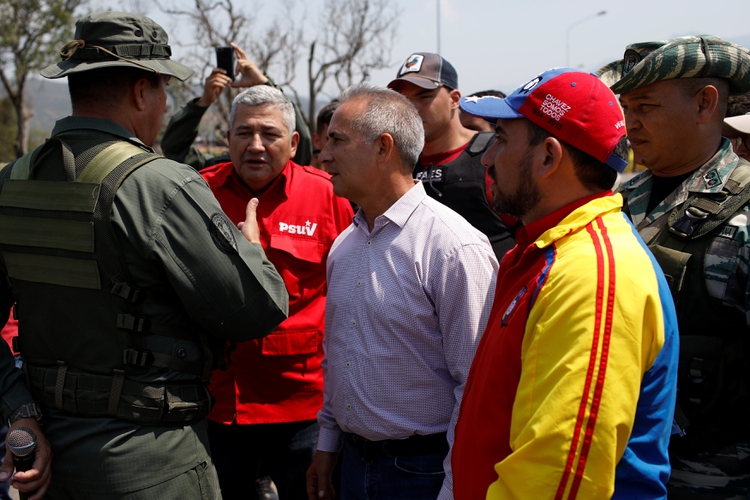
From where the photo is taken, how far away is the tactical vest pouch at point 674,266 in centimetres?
203

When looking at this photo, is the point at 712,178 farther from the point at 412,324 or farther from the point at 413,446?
the point at 413,446

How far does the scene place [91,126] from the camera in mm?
2154

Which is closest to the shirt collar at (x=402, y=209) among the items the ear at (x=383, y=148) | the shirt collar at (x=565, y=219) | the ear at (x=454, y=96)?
the ear at (x=383, y=148)

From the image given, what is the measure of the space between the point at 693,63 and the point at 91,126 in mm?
2169

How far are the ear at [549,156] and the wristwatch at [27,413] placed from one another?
1.84m

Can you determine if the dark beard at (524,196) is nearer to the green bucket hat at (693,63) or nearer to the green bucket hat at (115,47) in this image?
the green bucket hat at (693,63)

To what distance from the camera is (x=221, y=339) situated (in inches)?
91.2

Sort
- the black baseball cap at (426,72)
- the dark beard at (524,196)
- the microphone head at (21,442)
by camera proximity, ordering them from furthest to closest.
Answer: the black baseball cap at (426,72), the microphone head at (21,442), the dark beard at (524,196)

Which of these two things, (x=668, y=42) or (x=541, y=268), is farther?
(x=668, y=42)

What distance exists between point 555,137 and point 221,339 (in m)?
1.42

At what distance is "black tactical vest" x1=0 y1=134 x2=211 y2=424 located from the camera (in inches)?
79.5

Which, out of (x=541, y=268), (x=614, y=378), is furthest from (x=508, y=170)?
(x=614, y=378)

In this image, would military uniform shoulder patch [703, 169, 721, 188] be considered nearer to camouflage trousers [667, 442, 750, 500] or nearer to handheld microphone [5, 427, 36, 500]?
camouflage trousers [667, 442, 750, 500]

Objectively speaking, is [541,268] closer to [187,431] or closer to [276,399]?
[187,431]
